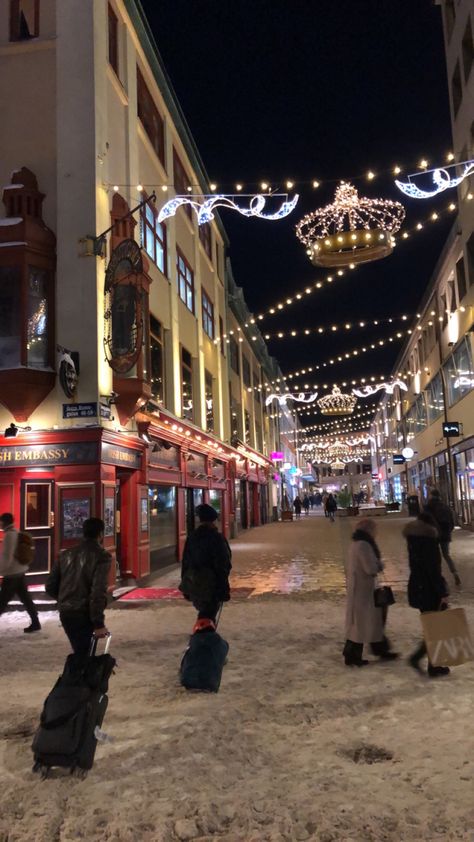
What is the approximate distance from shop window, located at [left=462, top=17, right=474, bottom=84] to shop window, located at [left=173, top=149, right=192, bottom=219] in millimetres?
10983

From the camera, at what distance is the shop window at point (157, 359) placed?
17109 mm

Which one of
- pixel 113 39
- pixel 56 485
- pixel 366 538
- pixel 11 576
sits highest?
pixel 113 39

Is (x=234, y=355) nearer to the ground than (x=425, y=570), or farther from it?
farther from it

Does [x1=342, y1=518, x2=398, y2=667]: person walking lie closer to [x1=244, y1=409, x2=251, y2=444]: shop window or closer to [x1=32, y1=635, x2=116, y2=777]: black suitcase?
[x1=32, y1=635, x2=116, y2=777]: black suitcase

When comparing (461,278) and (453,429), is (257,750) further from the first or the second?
(461,278)

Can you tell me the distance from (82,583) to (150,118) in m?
16.3

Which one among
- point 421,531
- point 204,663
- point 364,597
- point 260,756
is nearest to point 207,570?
point 204,663

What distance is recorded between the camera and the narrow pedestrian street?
378cm

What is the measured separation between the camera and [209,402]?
24719 mm

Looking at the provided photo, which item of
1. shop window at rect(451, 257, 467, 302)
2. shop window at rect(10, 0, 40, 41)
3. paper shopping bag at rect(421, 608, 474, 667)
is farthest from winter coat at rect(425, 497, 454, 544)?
shop window at rect(451, 257, 467, 302)

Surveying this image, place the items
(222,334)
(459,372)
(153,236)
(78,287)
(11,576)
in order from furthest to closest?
(222,334), (459,372), (153,236), (78,287), (11,576)

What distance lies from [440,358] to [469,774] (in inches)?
1125

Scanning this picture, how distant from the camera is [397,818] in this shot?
12.4 feet

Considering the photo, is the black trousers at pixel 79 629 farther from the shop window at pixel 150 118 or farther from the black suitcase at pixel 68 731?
the shop window at pixel 150 118
